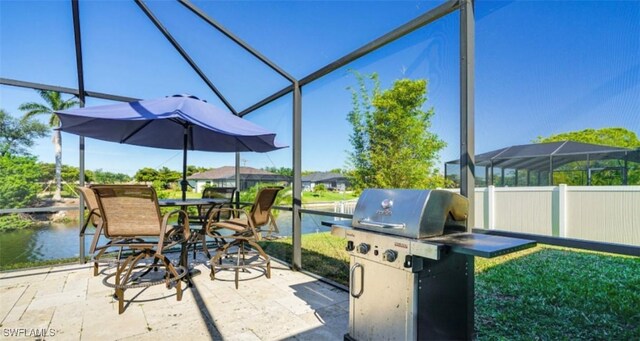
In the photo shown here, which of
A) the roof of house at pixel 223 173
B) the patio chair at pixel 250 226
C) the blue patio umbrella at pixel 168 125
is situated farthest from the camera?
the roof of house at pixel 223 173

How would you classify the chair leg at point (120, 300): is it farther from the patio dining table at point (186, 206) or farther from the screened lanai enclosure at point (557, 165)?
the screened lanai enclosure at point (557, 165)

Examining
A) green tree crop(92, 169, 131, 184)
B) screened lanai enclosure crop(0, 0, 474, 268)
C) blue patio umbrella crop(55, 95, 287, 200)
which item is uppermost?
screened lanai enclosure crop(0, 0, 474, 268)

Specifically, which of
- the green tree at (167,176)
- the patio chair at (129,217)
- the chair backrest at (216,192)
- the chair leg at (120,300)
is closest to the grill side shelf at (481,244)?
the patio chair at (129,217)

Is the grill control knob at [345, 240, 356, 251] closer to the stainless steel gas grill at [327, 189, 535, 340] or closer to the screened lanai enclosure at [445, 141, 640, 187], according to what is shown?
the stainless steel gas grill at [327, 189, 535, 340]

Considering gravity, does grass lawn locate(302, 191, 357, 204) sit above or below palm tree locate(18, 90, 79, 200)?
below

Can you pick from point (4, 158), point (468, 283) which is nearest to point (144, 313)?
point (468, 283)

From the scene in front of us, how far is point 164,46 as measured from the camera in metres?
5.00

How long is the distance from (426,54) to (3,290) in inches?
200

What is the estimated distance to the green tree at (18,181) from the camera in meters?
4.09

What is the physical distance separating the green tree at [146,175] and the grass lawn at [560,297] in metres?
3.88

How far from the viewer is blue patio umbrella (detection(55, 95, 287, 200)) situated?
3.07 metres

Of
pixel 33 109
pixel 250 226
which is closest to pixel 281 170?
pixel 250 226

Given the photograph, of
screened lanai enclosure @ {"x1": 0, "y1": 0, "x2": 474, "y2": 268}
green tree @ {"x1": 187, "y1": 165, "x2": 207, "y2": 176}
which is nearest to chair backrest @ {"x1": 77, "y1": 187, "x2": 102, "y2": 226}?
screened lanai enclosure @ {"x1": 0, "y1": 0, "x2": 474, "y2": 268}

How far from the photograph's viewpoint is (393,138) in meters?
3.17
